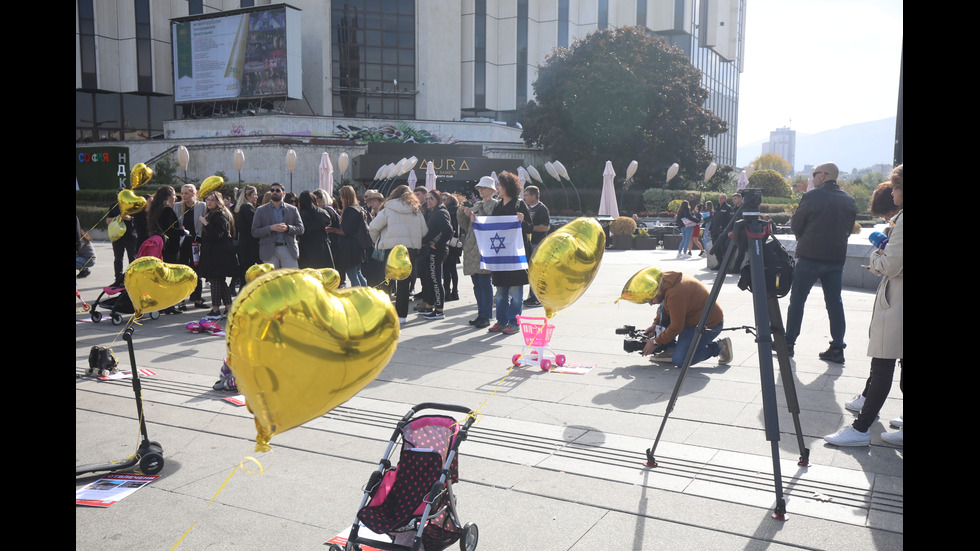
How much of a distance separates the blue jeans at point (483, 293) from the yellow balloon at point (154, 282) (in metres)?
4.52

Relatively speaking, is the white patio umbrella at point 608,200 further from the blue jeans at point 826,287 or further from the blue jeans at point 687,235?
the blue jeans at point 826,287

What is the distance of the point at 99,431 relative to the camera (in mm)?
5043

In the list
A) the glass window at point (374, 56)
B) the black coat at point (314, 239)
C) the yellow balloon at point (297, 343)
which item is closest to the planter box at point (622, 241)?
the black coat at point (314, 239)

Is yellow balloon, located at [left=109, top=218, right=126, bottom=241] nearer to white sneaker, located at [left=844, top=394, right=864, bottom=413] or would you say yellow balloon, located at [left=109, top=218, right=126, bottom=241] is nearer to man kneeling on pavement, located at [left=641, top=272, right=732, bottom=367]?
man kneeling on pavement, located at [left=641, top=272, right=732, bottom=367]

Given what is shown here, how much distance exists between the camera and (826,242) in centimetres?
671

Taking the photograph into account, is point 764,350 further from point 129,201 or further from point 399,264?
point 129,201

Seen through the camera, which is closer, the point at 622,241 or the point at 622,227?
the point at 622,241

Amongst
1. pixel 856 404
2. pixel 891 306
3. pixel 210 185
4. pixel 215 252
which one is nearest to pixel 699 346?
pixel 856 404

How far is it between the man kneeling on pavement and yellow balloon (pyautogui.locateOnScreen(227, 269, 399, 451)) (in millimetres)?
4269

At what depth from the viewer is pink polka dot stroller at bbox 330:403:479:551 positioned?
3.08 metres

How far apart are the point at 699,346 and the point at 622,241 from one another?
15320mm
